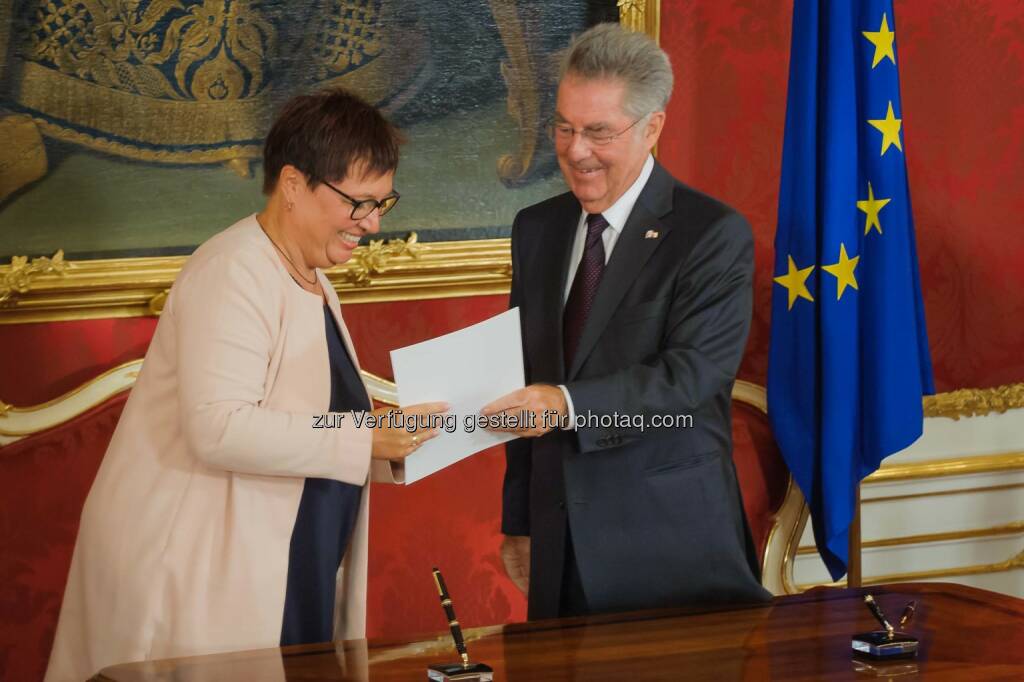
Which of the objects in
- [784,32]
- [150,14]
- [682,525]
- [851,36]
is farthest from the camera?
[784,32]

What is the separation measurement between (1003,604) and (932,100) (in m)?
2.55

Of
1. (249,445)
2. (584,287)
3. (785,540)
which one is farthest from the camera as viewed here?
(785,540)

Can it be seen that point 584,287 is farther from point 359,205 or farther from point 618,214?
point 359,205

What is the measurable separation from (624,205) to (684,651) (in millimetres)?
1097

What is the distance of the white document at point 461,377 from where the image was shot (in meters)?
2.45

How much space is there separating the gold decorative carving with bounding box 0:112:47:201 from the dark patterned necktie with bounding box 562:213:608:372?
1730mm

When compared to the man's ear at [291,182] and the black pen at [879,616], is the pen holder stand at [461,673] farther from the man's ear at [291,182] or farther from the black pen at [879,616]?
the man's ear at [291,182]

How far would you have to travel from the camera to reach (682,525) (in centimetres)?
275

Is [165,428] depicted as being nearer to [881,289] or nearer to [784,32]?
[881,289]

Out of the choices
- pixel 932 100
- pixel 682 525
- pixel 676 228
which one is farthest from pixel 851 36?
pixel 682 525

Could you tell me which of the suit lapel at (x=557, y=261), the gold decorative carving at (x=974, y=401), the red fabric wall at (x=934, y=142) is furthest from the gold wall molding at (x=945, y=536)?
the suit lapel at (x=557, y=261)

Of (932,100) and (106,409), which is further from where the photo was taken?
(932,100)

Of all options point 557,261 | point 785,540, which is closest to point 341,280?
point 557,261

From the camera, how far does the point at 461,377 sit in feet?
8.27
